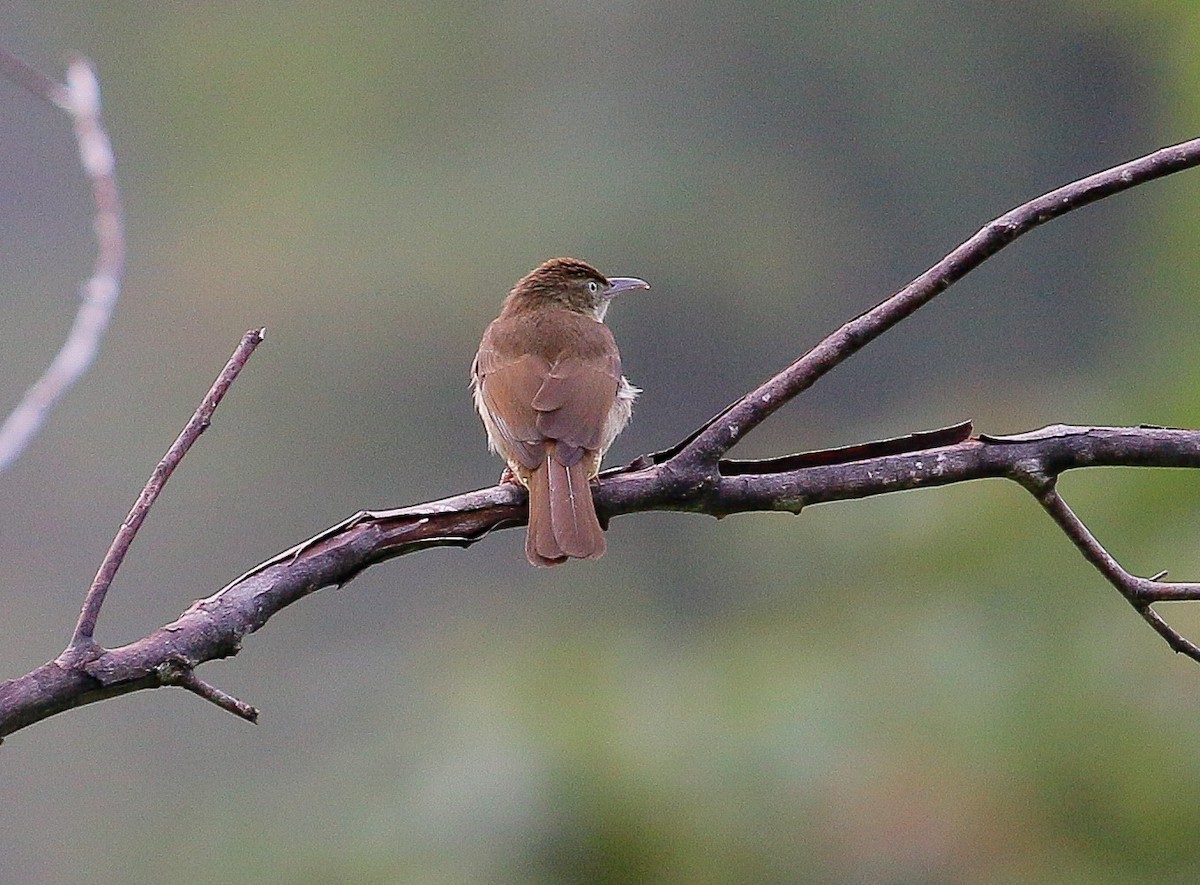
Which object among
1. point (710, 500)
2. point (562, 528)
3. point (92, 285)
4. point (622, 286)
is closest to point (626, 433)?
point (622, 286)

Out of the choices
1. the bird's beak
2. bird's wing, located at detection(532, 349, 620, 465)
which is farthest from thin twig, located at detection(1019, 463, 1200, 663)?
the bird's beak

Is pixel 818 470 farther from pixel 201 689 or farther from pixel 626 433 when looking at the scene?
pixel 626 433

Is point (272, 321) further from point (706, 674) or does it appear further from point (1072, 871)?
point (1072, 871)

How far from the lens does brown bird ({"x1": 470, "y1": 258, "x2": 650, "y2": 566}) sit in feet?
9.02

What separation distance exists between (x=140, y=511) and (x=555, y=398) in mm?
1681

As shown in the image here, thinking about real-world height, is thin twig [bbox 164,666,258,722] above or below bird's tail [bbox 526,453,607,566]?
below

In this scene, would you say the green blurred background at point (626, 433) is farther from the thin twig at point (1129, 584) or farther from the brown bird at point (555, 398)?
the thin twig at point (1129, 584)

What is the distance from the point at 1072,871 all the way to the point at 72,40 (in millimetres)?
4940

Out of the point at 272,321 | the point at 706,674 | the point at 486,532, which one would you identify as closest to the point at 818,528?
the point at 706,674

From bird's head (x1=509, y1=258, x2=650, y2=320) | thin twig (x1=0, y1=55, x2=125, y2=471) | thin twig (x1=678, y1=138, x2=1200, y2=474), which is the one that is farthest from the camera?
bird's head (x1=509, y1=258, x2=650, y2=320)

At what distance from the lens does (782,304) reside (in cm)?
649

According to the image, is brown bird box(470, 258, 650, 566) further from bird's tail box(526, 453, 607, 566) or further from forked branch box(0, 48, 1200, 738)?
forked branch box(0, 48, 1200, 738)

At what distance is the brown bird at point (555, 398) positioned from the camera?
9.02 feet

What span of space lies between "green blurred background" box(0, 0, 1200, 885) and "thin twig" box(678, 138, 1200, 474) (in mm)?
3532
